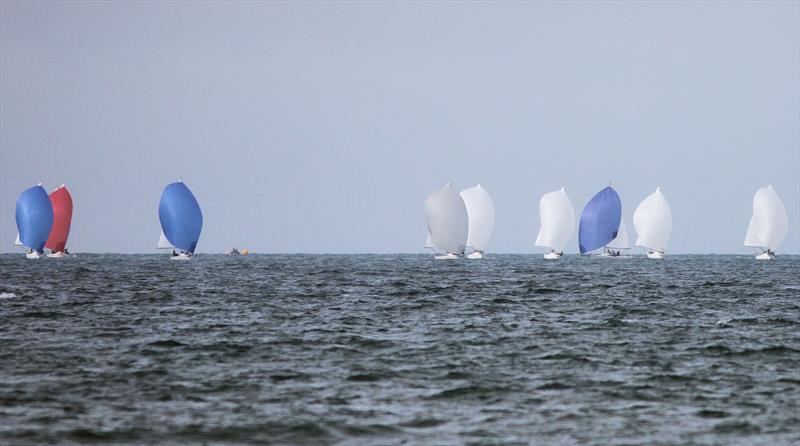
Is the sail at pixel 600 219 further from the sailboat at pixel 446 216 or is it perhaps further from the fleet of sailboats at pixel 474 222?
the sailboat at pixel 446 216

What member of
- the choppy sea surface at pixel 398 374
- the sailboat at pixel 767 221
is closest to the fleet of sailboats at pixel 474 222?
the sailboat at pixel 767 221

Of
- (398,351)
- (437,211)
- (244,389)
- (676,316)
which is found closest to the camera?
(244,389)

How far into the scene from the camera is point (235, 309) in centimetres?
3941

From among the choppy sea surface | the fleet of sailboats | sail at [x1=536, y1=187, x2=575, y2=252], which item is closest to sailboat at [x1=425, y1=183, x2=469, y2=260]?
the fleet of sailboats

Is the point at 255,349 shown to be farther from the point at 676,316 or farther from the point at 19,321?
the point at 676,316

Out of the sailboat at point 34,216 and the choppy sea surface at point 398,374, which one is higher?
the sailboat at point 34,216

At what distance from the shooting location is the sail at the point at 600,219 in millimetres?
121125

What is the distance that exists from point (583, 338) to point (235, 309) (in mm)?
14956

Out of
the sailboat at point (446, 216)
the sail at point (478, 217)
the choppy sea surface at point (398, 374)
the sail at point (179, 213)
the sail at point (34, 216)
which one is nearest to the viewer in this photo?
the choppy sea surface at point (398, 374)

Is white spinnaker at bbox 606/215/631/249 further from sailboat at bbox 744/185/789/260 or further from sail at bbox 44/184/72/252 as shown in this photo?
sail at bbox 44/184/72/252

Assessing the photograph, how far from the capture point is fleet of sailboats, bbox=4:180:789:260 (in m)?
106

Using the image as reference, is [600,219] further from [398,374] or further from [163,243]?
[398,374]

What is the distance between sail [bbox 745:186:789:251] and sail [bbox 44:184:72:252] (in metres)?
75.6

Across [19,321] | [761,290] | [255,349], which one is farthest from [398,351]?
[761,290]
